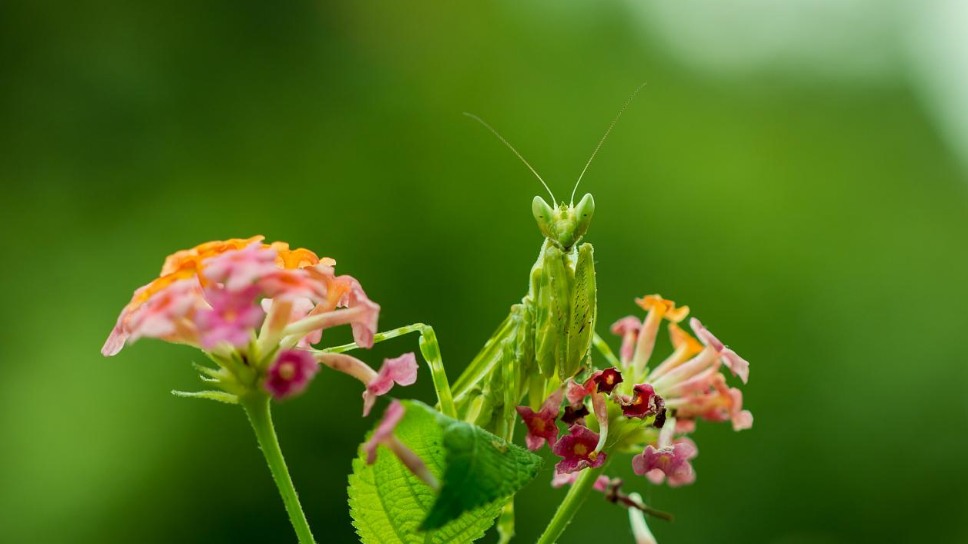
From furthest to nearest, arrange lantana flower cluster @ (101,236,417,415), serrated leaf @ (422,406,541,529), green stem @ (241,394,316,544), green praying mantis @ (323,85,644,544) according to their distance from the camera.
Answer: green praying mantis @ (323,85,644,544) → green stem @ (241,394,316,544) → lantana flower cluster @ (101,236,417,415) → serrated leaf @ (422,406,541,529)

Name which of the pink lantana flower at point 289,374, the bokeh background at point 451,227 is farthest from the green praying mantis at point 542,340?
the bokeh background at point 451,227

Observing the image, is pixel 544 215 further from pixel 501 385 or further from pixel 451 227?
pixel 451 227

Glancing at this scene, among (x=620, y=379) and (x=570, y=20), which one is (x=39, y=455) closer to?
(x=620, y=379)

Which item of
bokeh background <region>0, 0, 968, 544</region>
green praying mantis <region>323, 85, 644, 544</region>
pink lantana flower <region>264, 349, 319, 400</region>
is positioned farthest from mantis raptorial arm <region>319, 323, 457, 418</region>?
bokeh background <region>0, 0, 968, 544</region>

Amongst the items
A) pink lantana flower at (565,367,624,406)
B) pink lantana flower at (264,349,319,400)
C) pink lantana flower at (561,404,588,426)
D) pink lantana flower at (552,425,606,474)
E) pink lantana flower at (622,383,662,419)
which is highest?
pink lantana flower at (264,349,319,400)

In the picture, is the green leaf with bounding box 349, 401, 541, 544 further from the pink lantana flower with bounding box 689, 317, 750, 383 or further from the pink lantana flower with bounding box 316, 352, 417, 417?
the pink lantana flower with bounding box 689, 317, 750, 383

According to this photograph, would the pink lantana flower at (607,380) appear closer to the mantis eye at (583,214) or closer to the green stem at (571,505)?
the green stem at (571,505)
